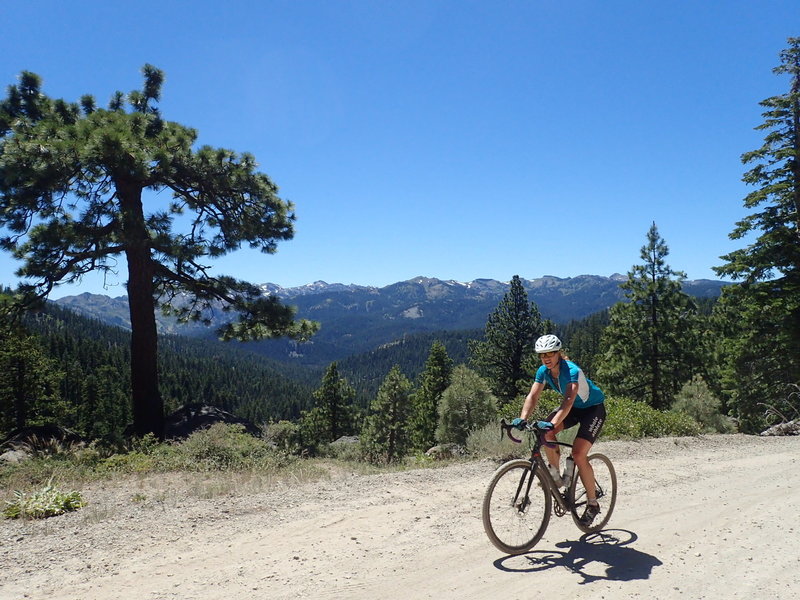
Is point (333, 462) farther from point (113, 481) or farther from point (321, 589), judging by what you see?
point (321, 589)

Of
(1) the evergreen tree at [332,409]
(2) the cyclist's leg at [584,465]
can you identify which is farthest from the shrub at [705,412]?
(1) the evergreen tree at [332,409]

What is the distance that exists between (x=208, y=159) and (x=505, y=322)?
2469cm

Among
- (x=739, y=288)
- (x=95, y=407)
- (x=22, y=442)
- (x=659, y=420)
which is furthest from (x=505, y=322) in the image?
(x=95, y=407)

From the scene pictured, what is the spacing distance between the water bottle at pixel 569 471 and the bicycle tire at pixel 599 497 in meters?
0.06

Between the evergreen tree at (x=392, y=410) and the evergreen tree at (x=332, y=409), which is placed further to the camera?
the evergreen tree at (x=332, y=409)

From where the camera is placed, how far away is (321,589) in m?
3.83

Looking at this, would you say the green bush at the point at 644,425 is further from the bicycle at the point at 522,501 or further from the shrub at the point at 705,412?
the bicycle at the point at 522,501

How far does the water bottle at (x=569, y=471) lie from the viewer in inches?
191

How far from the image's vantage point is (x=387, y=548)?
4.64 metres

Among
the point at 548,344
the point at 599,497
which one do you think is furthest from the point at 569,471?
the point at 548,344

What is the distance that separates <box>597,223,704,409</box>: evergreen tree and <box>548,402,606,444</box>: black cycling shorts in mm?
22684

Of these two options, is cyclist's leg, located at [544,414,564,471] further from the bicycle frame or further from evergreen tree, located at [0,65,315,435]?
evergreen tree, located at [0,65,315,435]

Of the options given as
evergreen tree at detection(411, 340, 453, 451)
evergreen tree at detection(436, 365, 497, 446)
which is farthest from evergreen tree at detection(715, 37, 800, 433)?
evergreen tree at detection(411, 340, 453, 451)

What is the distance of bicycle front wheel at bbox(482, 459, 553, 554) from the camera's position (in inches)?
178
